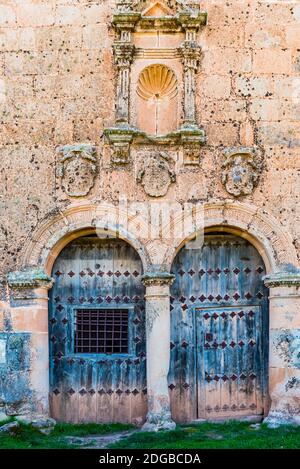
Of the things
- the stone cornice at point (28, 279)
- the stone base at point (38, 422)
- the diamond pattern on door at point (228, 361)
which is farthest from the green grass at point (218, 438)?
the stone cornice at point (28, 279)

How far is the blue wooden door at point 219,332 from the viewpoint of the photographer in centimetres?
1094

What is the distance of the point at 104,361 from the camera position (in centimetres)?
1105

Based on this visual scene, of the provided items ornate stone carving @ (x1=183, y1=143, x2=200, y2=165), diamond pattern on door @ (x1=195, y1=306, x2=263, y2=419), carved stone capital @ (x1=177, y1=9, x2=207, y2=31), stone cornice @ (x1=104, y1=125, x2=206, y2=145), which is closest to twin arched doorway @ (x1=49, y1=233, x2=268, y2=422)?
diamond pattern on door @ (x1=195, y1=306, x2=263, y2=419)

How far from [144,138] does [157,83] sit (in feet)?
2.99

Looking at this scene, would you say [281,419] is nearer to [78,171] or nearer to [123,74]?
[78,171]

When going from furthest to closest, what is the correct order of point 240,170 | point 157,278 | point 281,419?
point 240,170 → point 157,278 → point 281,419

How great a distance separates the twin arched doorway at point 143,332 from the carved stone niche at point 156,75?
1584mm

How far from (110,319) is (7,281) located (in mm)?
1618

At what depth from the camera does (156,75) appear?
36.2ft

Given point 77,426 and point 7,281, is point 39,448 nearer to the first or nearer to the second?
point 77,426

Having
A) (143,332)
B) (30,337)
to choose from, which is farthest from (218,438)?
(30,337)

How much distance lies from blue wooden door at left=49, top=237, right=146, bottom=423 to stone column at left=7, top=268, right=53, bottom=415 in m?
0.48

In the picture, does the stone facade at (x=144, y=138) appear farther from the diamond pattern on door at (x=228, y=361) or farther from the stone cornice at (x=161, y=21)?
the diamond pattern on door at (x=228, y=361)
